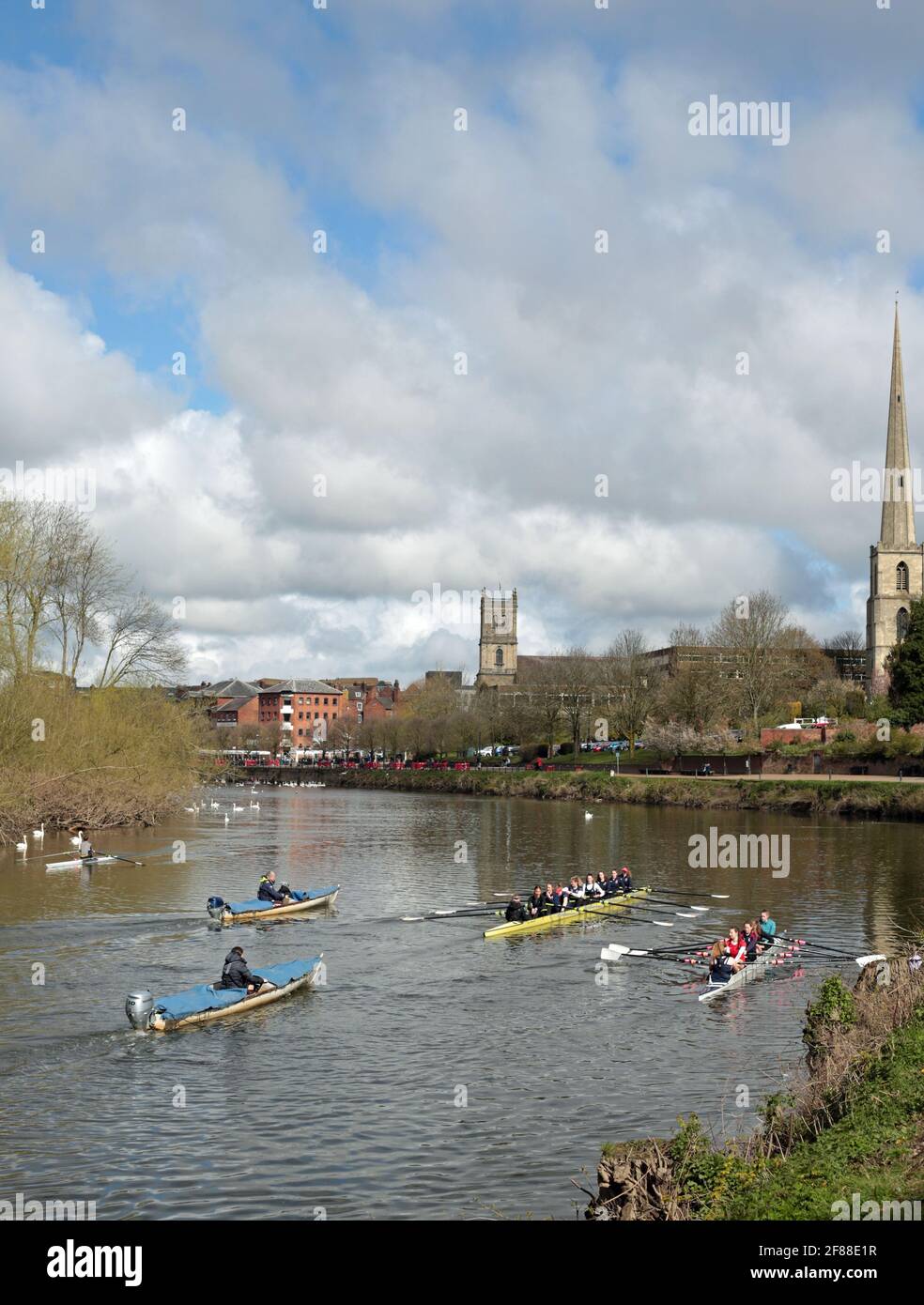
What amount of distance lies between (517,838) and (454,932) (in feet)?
92.6

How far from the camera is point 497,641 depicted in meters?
195

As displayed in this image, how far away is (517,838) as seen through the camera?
60562 mm

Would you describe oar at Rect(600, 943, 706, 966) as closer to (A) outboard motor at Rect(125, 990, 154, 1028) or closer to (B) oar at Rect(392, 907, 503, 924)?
(B) oar at Rect(392, 907, 503, 924)

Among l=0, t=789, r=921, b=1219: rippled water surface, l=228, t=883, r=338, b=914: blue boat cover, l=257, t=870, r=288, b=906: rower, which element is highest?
l=257, t=870, r=288, b=906: rower

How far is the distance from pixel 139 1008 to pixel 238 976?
2.65m

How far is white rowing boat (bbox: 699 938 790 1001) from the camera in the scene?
25.0 metres

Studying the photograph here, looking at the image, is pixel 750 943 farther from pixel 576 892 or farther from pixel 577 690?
pixel 577 690

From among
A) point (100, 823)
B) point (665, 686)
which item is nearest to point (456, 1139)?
point (100, 823)

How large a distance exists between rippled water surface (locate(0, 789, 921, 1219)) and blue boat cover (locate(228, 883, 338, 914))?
848mm

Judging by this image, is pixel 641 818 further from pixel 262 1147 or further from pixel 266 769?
pixel 266 769

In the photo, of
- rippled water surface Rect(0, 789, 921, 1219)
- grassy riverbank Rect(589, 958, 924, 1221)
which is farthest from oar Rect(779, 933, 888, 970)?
grassy riverbank Rect(589, 958, 924, 1221)

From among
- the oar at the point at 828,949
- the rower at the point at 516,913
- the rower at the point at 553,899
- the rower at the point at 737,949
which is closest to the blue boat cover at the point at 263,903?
the rower at the point at 516,913

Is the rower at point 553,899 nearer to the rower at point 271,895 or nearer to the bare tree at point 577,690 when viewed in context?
the rower at point 271,895

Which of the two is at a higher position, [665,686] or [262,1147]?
[665,686]
